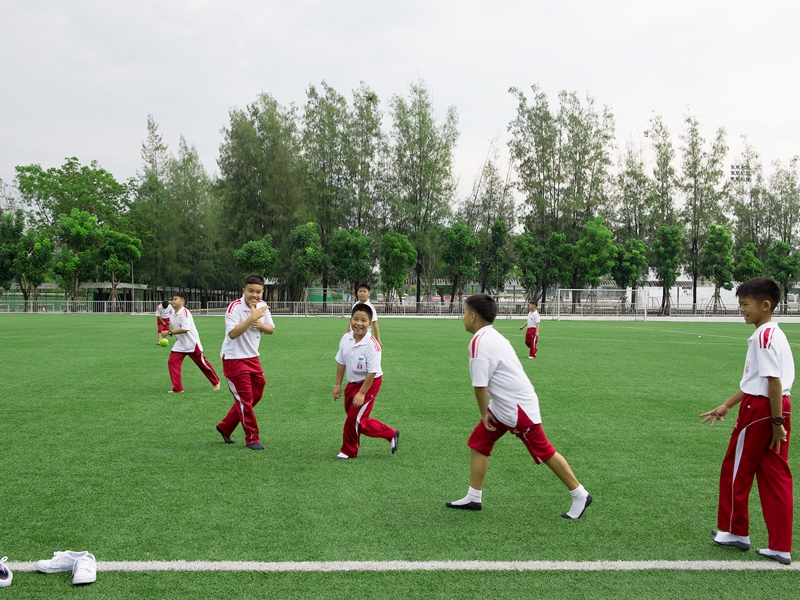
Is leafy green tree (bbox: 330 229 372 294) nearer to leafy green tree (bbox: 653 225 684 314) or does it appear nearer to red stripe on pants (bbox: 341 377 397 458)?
leafy green tree (bbox: 653 225 684 314)

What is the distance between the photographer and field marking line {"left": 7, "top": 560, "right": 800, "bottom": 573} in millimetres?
3582

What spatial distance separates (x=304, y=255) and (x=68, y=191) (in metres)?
22.3

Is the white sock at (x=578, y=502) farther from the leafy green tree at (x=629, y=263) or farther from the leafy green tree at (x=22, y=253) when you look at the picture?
the leafy green tree at (x=22, y=253)

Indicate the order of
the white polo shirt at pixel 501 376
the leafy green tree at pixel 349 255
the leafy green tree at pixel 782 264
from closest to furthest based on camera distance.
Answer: the white polo shirt at pixel 501 376, the leafy green tree at pixel 349 255, the leafy green tree at pixel 782 264

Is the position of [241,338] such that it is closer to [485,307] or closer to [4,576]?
[485,307]

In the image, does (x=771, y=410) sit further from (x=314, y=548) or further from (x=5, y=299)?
(x=5, y=299)

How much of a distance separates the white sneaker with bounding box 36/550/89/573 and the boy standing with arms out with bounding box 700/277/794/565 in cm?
403

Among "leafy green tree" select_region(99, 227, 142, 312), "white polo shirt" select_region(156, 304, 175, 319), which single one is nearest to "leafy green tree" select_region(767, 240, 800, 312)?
"white polo shirt" select_region(156, 304, 175, 319)

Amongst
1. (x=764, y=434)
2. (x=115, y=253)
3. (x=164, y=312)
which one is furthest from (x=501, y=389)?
(x=115, y=253)

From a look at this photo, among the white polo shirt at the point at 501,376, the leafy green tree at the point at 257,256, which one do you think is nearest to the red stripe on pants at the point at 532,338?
the white polo shirt at the point at 501,376

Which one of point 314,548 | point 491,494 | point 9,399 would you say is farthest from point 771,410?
point 9,399

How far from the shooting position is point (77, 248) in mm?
48625

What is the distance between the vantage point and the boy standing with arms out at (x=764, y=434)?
366 centimetres

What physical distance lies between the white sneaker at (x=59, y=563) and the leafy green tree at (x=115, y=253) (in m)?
47.4
